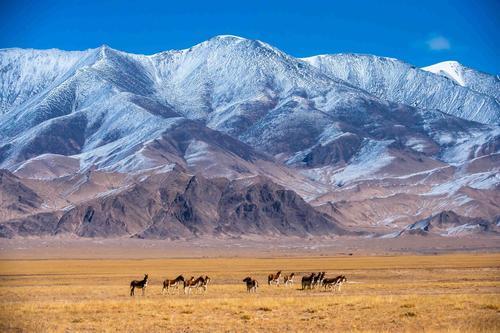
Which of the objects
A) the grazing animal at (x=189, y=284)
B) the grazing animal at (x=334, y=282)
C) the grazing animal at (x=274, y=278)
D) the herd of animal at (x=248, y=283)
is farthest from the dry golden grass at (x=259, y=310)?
the grazing animal at (x=274, y=278)

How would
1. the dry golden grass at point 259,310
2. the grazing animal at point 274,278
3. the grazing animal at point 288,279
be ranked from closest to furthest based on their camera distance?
the dry golden grass at point 259,310
the grazing animal at point 288,279
the grazing animal at point 274,278

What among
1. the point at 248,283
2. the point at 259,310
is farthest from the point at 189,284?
the point at 259,310

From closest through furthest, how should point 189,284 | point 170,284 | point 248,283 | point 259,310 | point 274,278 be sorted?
point 259,310 → point 189,284 → point 248,283 → point 170,284 → point 274,278

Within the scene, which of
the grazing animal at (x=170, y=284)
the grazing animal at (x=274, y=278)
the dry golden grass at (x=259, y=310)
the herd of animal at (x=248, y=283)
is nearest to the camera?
the dry golden grass at (x=259, y=310)

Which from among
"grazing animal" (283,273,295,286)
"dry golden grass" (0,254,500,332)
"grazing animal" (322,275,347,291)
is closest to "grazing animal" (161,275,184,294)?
"dry golden grass" (0,254,500,332)

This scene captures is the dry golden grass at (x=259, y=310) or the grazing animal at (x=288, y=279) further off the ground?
the grazing animal at (x=288, y=279)

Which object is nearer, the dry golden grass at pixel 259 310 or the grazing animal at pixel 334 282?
the dry golden grass at pixel 259 310

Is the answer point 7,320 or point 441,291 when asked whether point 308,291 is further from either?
point 7,320

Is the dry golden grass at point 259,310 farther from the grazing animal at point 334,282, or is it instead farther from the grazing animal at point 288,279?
the grazing animal at point 288,279

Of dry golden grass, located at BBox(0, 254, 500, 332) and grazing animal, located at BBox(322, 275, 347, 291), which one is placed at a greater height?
grazing animal, located at BBox(322, 275, 347, 291)

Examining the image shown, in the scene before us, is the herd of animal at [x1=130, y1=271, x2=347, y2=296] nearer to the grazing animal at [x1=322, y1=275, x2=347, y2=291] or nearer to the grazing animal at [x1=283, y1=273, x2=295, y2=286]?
the grazing animal at [x1=322, y1=275, x2=347, y2=291]

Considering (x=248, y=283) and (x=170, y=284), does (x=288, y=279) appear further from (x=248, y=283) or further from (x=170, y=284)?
(x=170, y=284)

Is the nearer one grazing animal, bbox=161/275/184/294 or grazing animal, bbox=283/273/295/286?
Answer: grazing animal, bbox=161/275/184/294

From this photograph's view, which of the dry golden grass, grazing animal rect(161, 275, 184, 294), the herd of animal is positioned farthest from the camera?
grazing animal rect(161, 275, 184, 294)
